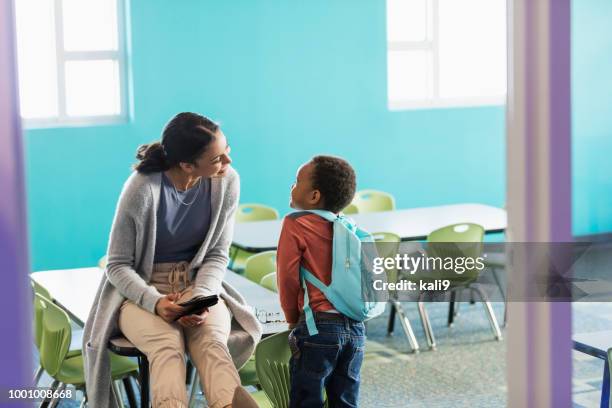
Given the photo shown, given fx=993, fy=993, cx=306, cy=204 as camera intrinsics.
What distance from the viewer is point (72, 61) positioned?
7.41 m

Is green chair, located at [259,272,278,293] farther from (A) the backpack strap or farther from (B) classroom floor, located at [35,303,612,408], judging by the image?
(A) the backpack strap

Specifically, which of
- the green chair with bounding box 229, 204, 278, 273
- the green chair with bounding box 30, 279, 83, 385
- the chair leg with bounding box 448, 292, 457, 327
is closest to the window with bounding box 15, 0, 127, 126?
the green chair with bounding box 229, 204, 278, 273

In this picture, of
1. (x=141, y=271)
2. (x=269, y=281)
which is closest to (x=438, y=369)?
(x=269, y=281)

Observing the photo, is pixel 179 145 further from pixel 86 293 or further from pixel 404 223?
pixel 404 223

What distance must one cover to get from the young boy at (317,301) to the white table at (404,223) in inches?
80.5

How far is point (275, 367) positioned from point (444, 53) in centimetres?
580

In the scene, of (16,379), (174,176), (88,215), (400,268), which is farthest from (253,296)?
(88,215)

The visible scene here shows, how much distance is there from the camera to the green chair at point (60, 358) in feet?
12.6

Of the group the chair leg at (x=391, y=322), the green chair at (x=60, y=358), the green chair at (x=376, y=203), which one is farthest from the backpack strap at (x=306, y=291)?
the green chair at (x=376, y=203)

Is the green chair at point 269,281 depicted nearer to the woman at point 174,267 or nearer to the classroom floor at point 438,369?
the woman at point 174,267

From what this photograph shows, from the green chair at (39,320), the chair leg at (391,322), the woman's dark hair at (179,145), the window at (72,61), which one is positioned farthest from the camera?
the window at (72,61)

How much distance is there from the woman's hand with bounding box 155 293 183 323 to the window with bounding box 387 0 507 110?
5331mm

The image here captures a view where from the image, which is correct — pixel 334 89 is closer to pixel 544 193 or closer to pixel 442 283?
pixel 442 283

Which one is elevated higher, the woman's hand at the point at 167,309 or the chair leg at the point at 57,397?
the woman's hand at the point at 167,309
